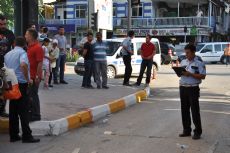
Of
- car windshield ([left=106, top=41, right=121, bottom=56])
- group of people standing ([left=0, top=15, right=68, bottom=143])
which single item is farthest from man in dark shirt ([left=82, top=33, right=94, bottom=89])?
car windshield ([left=106, top=41, right=121, bottom=56])

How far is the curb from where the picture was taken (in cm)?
973

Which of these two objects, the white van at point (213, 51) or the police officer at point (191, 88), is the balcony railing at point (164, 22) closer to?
the white van at point (213, 51)

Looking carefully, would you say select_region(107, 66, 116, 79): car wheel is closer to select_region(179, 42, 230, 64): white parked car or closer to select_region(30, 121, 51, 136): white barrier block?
select_region(30, 121, 51, 136): white barrier block

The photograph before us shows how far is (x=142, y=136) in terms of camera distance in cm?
965

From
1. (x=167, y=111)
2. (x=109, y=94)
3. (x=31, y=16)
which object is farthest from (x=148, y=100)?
(x=31, y=16)

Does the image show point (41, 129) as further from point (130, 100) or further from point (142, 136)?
point (130, 100)

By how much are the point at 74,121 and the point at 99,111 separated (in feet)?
5.02

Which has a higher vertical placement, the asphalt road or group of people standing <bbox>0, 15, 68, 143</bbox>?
group of people standing <bbox>0, 15, 68, 143</bbox>

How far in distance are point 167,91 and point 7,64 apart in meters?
10.7

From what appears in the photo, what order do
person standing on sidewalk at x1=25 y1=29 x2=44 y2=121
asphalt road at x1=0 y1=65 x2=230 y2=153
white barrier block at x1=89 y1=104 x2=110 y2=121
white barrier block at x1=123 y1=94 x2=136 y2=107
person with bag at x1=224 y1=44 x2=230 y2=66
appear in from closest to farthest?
asphalt road at x1=0 y1=65 x2=230 y2=153 < person standing on sidewalk at x1=25 y1=29 x2=44 y2=121 < white barrier block at x1=89 y1=104 x2=110 y2=121 < white barrier block at x1=123 y1=94 x2=136 y2=107 < person with bag at x1=224 y1=44 x2=230 y2=66

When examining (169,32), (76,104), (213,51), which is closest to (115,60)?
(76,104)

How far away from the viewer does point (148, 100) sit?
52.5 ft

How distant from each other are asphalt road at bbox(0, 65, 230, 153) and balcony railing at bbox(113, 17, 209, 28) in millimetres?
46633

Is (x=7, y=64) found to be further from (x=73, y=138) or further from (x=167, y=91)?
(x=167, y=91)
